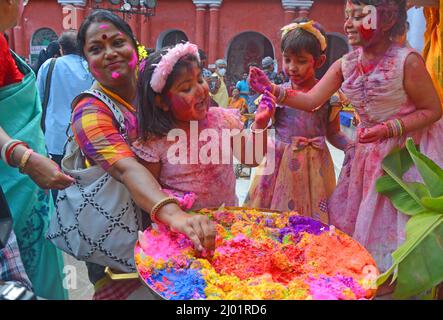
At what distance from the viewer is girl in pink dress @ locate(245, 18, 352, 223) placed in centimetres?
216

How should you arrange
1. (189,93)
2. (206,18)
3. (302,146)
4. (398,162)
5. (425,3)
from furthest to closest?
(206,18), (302,146), (425,3), (398,162), (189,93)

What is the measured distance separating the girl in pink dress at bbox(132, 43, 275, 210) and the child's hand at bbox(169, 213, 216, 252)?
0.89 ft

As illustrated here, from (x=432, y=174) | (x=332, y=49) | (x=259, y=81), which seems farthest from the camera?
(x=332, y=49)

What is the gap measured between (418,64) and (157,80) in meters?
1.05

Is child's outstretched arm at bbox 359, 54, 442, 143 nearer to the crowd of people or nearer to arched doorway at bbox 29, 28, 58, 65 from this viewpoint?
the crowd of people

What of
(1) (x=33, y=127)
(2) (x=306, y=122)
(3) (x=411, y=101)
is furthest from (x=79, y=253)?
(3) (x=411, y=101)

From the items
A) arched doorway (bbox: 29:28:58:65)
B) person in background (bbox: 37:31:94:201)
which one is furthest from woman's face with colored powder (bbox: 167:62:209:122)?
arched doorway (bbox: 29:28:58:65)

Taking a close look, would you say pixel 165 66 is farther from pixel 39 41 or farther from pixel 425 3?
pixel 39 41

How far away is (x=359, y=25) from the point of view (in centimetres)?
181

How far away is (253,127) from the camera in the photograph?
1.87 m

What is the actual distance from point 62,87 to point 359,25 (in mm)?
1742

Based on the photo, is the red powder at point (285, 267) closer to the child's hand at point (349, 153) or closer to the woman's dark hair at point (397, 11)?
the child's hand at point (349, 153)

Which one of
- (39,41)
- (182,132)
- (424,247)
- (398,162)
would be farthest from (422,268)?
(39,41)

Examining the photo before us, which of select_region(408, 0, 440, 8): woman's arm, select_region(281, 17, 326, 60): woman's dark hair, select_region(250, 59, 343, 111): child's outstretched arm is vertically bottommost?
select_region(250, 59, 343, 111): child's outstretched arm
